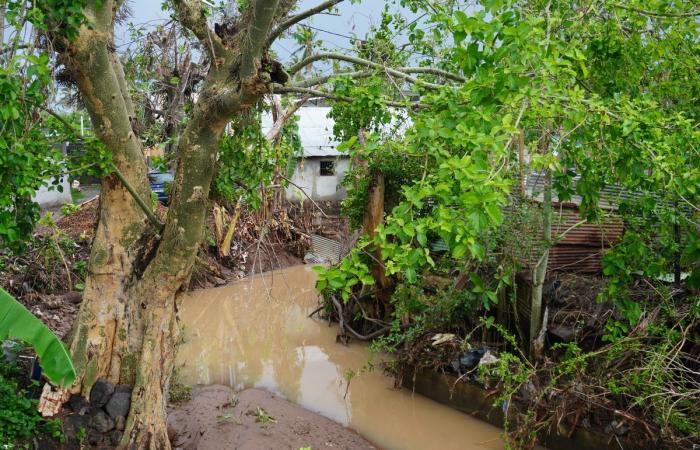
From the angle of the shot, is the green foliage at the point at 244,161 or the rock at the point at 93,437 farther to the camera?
the green foliage at the point at 244,161

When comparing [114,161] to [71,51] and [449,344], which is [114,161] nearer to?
[71,51]

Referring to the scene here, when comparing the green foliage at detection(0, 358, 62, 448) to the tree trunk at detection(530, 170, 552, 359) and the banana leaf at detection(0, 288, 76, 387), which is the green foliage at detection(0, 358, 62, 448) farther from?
the tree trunk at detection(530, 170, 552, 359)

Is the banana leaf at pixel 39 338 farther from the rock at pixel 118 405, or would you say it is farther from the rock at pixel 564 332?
the rock at pixel 564 332

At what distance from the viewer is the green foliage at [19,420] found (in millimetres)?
5324

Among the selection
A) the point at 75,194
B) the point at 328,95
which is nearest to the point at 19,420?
the point at 328,95

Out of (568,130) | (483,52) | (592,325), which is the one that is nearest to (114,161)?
(483,52)

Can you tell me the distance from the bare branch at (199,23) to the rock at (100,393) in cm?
323

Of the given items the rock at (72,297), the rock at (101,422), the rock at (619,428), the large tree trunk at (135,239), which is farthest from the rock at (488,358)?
the rock at (72,297)

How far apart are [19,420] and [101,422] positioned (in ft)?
2.27

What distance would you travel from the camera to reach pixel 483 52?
13.6 feet

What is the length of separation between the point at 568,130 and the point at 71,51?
4.26 meters

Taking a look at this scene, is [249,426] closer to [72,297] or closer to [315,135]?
[72,297]

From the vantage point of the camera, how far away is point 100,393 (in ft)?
19.5

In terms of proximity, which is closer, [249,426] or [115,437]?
[115,437]
